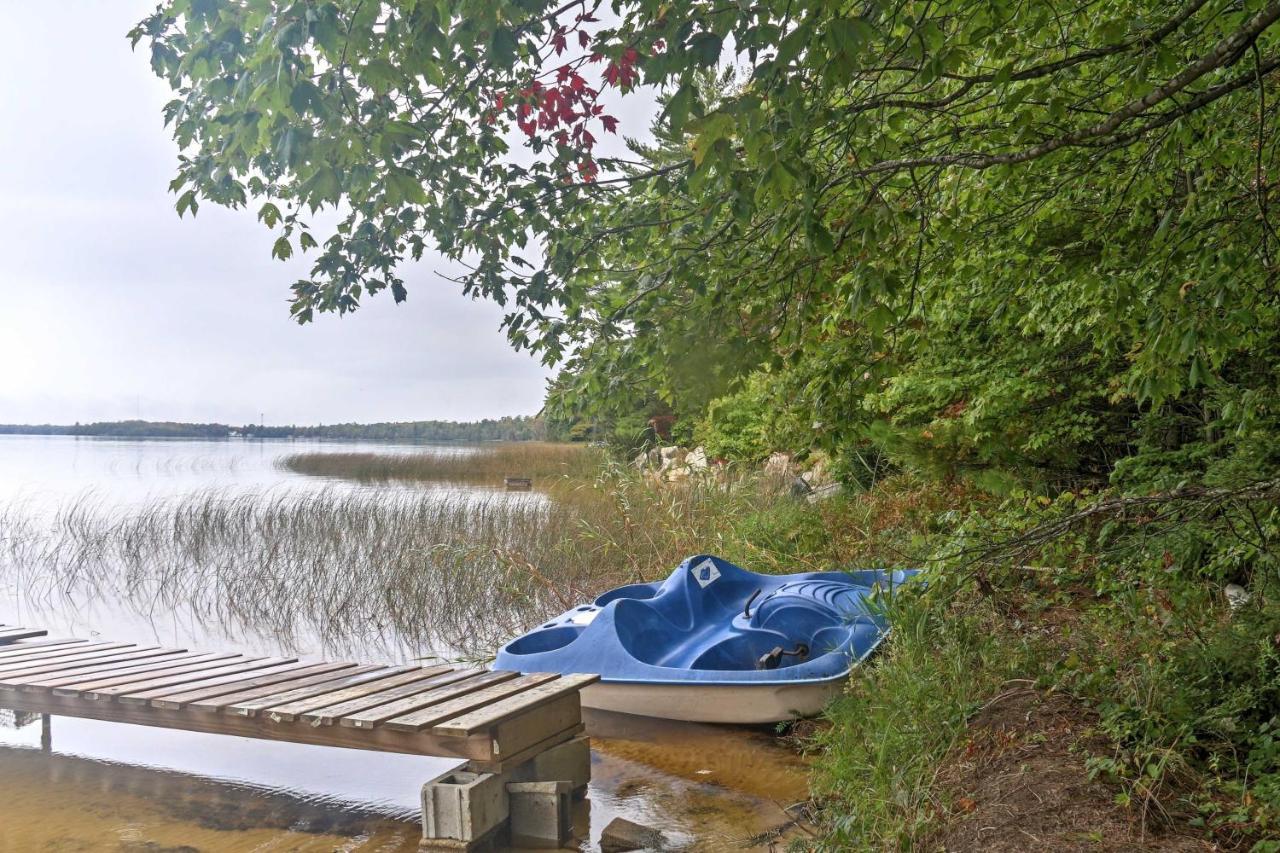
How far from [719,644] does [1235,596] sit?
9.13ft

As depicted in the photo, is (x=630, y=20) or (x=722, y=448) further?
(x=722, y=448)

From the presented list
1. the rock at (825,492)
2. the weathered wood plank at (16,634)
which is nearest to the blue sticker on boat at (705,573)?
the rock at (825,492)

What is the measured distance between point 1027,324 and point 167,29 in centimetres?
488

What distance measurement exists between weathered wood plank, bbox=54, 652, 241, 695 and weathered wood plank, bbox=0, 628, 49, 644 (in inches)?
72.8

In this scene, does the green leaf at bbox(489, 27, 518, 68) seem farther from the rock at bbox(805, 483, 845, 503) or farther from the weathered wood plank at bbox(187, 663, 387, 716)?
the rock at bbox(805, 483, 845, 503)

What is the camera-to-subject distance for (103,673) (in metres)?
5.27

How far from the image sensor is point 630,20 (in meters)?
3.07

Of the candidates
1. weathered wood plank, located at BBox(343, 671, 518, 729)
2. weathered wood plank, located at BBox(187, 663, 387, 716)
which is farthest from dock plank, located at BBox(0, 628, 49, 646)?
weathered wood plank, located at BBox(343, 671, 518, 729)

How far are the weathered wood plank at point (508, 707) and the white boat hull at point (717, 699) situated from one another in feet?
2.26

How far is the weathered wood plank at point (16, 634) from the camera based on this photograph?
6.59m

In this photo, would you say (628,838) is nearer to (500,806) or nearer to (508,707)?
(500,806)

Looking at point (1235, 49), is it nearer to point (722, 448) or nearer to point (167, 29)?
point (167, 29)

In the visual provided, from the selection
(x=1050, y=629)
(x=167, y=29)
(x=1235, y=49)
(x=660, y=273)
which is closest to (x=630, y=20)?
(x=660, y=273)

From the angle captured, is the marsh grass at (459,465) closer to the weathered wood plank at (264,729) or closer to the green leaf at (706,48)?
the weathered wood plank at (264,729)
